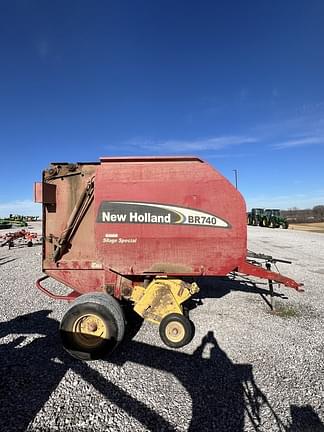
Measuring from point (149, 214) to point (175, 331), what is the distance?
6.34 ft

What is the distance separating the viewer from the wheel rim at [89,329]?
4152 millimetres

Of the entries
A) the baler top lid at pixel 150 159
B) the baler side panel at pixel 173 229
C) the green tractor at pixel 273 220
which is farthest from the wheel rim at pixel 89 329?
the green tractor at pixel 273 220

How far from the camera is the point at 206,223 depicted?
450 centimetres

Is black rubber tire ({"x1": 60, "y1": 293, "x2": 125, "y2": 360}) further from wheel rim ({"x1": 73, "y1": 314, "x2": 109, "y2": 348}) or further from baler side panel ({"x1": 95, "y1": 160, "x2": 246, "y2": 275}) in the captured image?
baler side panel ({"x1": 95, "y1": 160, "x2": 246, "y2": 275})

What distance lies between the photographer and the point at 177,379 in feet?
11.7

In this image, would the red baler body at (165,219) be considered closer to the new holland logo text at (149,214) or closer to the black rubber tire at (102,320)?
the new holland logo text at (149,214)

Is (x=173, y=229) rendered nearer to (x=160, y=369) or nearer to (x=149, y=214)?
(x=149, y=214)

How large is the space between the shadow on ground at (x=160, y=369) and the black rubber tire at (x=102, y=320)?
0.60 ft

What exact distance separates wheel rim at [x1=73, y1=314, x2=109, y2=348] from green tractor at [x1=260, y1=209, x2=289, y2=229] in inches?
1474

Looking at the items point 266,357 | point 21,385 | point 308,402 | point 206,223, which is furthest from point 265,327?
point 21,385

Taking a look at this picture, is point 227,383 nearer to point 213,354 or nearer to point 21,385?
point 213,354

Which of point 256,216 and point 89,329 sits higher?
point 256,216

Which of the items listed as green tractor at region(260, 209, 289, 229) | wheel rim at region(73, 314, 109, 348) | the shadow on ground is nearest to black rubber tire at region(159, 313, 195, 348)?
the shadow on ground

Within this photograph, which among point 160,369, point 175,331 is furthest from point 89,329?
point 175,331
